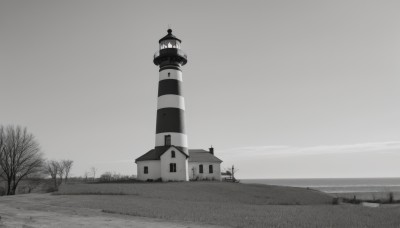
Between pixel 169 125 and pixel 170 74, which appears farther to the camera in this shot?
pixel 170 74

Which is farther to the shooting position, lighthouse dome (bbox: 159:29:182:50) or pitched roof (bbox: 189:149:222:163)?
pitched roof (bbox: 189:149:222:163)

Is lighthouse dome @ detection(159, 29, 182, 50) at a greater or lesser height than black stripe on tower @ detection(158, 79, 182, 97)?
greater

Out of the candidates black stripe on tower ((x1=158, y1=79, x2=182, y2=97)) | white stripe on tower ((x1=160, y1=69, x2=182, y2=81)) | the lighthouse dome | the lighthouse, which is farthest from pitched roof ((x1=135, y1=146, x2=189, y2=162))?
the lighthouse dome

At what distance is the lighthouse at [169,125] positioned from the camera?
39625 mm

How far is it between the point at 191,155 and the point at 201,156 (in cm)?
140

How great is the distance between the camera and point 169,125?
132 ft

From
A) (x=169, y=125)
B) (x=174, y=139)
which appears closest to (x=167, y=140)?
(x=174, y=139)

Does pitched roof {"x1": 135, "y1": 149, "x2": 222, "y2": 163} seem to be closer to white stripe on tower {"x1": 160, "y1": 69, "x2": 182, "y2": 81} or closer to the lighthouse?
the lighthouse

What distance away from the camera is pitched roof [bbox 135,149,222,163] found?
133 ft

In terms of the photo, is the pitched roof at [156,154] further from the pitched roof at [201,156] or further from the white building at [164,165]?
the pitched roof at [201,156]

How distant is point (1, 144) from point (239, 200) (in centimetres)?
2985

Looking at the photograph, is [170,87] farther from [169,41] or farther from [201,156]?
[201,156]

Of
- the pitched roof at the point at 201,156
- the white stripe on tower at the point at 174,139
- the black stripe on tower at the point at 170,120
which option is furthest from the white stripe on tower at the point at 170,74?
the pitched roof at the point at 201,156

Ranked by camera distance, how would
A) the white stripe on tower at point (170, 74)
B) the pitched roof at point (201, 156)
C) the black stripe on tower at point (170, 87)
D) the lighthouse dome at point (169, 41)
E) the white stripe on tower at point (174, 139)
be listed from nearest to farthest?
the white stripe on tower at point (174, 139) → the black stripe on tower at point (170, 87) → the white stripe on tower at point (170, 74) → the lighthouse dome at point (169, 41) → the pitched roof at point (201, 156)
